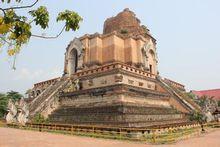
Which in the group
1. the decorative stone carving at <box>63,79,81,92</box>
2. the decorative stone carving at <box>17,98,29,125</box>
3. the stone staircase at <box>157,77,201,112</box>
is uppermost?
the decorative stone carving at <box>63,79,81,92</box>

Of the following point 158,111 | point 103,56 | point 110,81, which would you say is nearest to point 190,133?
point 158,111

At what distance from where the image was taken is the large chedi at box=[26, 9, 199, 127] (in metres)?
17.8

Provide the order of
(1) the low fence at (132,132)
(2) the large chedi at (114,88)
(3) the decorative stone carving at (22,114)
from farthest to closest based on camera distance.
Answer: (3) the decorative stone carving at (22,114), (2) the large chedi at (114,88), (1) the low fence at (132,132)

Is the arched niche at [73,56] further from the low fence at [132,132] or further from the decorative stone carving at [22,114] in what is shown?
the low fence at [132,132]

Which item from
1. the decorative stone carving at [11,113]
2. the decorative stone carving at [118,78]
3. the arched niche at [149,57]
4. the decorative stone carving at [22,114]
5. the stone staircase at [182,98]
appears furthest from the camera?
the arched niche at [149,57]

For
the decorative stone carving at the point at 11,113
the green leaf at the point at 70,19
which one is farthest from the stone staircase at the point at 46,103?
the green leaf at the point at 70,19

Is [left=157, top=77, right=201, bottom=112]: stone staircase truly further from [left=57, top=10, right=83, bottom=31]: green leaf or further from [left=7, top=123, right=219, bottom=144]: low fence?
[left=57, top=10, right=83, bottom=31]: green leaf

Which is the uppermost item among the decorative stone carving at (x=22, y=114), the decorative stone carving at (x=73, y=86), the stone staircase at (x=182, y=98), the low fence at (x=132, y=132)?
the decorative stone carving at (x=73, y=86)

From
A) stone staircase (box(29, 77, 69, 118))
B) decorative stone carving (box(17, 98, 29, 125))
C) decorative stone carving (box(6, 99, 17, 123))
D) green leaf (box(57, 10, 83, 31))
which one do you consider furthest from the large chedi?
green leaf (box(57, 10, 83, 31))

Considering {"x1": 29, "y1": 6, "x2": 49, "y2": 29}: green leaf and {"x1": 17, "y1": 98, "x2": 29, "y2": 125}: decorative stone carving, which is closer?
{"x1": 29, "y1": 6, "x2": 49, "y2": 29}: green leaf

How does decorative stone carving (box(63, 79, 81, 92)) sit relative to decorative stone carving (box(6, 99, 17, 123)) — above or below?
above

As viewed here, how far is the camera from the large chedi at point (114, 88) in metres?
17.8

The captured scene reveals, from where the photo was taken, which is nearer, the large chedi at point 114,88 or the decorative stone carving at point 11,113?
the large chedi at point 114,88

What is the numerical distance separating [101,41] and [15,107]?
504 inches
